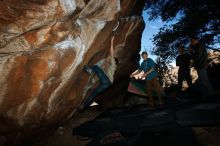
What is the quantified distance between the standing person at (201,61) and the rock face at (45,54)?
3.00 metres

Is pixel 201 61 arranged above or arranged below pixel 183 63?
below

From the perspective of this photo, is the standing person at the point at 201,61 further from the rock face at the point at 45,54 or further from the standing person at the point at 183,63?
the rock face at the point at 45,54

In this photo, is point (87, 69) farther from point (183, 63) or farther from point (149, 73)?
point (183, 63)

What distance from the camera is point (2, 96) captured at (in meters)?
5.25

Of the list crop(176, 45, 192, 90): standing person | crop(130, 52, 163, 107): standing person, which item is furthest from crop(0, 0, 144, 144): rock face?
crop(176, 45, 192, 90): standing person

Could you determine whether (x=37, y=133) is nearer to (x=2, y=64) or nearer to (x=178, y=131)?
(x=2, y=64)

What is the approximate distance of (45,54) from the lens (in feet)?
18.7

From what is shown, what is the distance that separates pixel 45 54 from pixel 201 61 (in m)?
5.42

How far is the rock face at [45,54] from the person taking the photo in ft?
16.9

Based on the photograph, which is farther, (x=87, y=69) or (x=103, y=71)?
(x=103, y=71)

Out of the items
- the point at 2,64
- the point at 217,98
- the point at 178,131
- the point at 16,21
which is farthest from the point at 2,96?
the point at 217,98

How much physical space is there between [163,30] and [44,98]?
27.1ft

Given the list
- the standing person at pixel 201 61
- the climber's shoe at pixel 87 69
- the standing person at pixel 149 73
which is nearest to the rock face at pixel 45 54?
the climber's shoe at pixel 87 69

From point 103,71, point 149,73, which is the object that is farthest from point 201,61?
point 103,71
